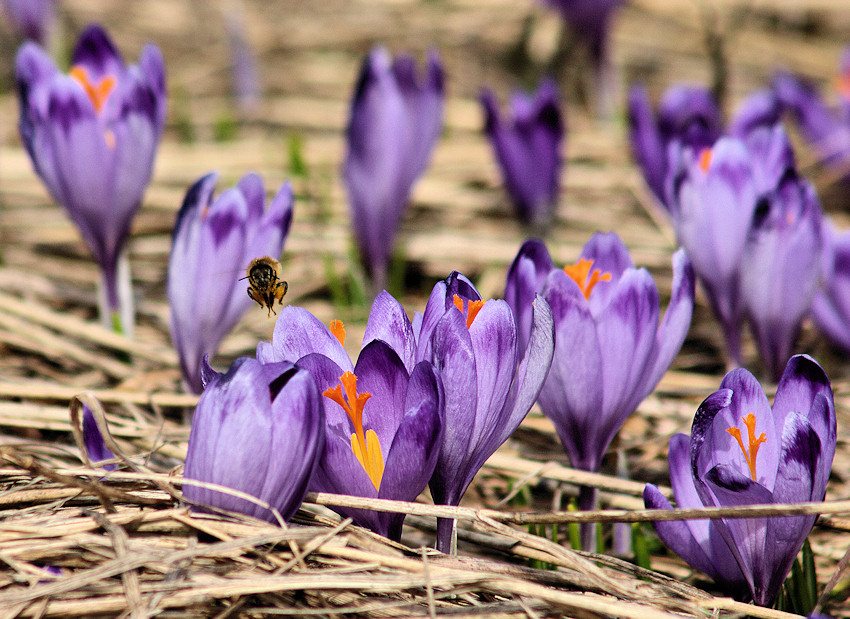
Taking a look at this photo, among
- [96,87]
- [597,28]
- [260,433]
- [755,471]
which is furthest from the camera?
[597,28]

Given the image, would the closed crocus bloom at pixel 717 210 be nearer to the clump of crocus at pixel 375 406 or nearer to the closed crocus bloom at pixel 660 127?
the closed crocus bloom at pixel 660 127

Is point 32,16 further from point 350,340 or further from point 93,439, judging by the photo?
point 93,439

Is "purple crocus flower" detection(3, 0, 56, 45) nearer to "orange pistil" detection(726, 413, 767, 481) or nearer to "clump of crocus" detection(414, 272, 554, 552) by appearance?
"clump of crocus" detection(414, 272, 554, 552)

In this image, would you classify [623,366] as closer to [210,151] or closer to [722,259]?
[722,259]

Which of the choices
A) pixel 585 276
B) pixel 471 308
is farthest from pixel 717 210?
pixel 471 308

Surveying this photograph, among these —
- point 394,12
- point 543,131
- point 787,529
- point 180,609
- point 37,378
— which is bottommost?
point 180,609

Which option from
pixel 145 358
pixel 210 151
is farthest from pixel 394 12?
pixel 145 358

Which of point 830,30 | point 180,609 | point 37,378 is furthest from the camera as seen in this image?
Answer: point 830,30
